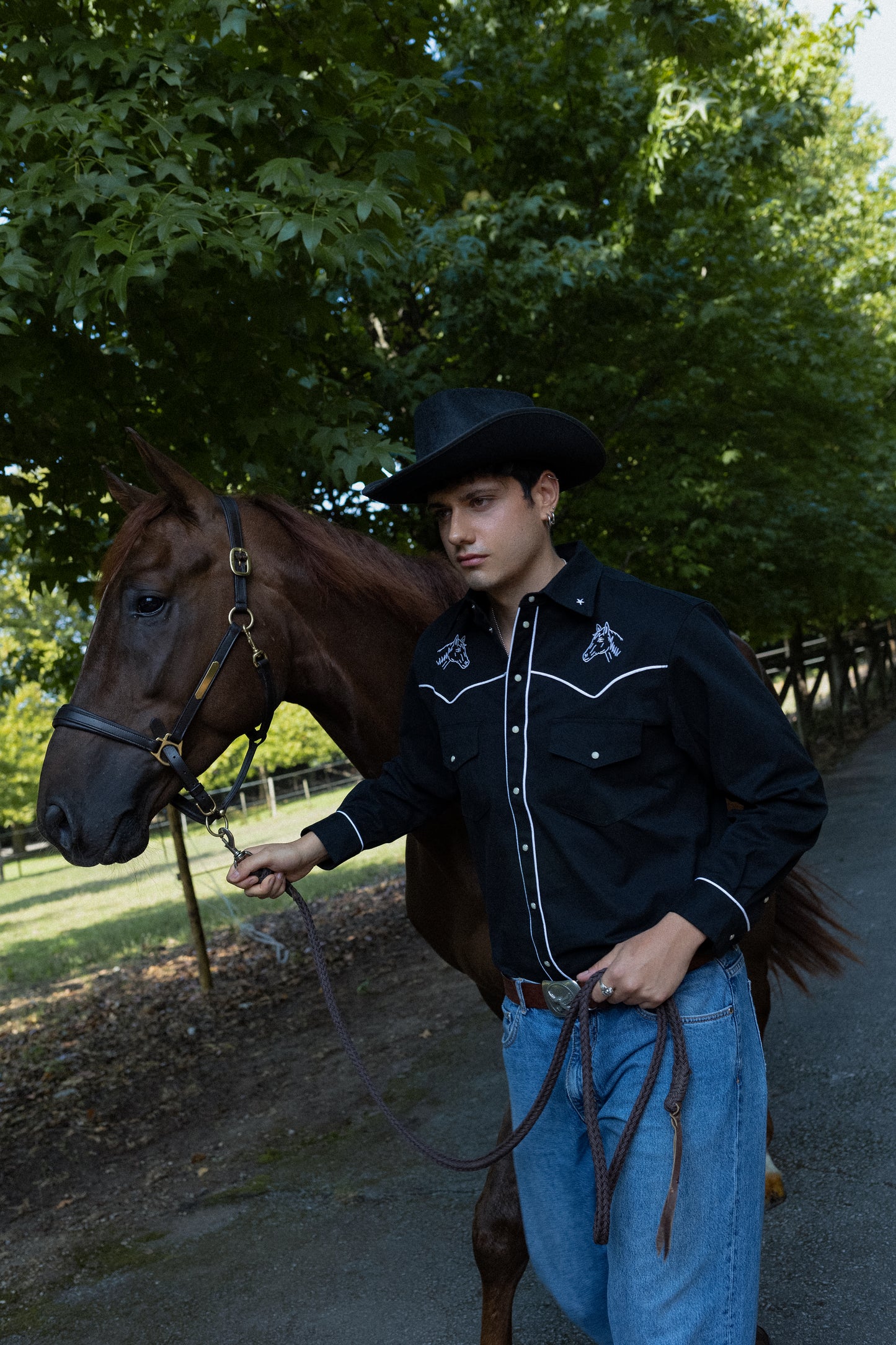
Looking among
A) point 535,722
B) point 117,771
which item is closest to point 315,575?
point 117,771

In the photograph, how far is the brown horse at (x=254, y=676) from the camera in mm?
2170

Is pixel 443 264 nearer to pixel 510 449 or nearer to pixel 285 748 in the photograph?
pixel 510 449

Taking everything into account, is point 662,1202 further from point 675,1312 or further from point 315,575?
point 315,575

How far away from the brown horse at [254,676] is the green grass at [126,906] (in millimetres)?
754

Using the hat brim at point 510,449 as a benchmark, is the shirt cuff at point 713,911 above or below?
below

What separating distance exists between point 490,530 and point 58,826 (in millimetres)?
1063

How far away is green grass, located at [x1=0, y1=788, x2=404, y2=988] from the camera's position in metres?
11.0

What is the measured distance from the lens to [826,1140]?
13.0 ft

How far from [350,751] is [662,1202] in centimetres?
130

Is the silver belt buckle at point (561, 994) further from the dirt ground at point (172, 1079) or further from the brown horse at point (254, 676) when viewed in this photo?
the dirt ground at point (172, 1079)

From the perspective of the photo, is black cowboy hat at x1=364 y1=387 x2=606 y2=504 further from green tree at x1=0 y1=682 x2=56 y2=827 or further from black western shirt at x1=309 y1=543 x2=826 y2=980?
green tree at x1=0 y1=682 x2=56 y2=827

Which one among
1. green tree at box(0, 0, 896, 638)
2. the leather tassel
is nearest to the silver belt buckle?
the leather tassel

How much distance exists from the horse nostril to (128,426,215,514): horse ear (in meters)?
0.68

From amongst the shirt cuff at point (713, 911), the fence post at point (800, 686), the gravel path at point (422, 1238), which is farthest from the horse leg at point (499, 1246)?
the fence post at point (800, 686)
